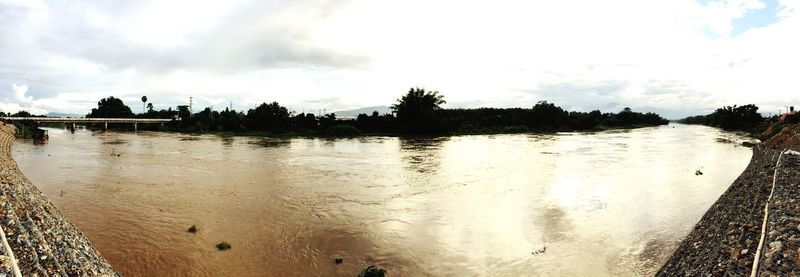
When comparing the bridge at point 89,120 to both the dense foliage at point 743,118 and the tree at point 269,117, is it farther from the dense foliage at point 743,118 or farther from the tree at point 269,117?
the dense foliage at point 743,118

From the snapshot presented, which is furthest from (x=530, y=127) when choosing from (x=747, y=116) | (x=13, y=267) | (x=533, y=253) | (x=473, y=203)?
(x=13, y=267)

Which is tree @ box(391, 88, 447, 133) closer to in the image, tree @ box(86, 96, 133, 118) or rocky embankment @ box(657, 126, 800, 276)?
rocky embankment @ box(657, 126, 800, 276)

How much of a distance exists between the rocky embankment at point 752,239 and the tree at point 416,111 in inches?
2236

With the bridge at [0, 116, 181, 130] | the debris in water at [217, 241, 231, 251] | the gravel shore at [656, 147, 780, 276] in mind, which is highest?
the bridge at [0, 116, 181, 130]

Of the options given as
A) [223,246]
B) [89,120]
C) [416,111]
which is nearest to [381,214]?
[223,246]

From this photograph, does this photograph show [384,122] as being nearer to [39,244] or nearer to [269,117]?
[269,117]

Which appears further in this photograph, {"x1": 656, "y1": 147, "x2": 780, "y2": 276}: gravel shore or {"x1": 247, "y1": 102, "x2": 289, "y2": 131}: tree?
{"x1": 247, "y1": 102, "x2": 289, "y2": 131}: tree

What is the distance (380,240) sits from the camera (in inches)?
507

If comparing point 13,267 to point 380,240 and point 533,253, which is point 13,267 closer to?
point 380,240

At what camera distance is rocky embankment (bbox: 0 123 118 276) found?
6.01 m

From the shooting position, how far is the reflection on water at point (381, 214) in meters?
11.1

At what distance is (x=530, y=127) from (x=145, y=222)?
86.5 m

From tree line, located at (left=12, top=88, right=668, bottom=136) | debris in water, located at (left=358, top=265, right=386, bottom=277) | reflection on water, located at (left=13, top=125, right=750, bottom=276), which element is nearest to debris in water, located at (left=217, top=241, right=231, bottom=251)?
reflection on water, located at (left=13, top=125, right=750, bottom=276)

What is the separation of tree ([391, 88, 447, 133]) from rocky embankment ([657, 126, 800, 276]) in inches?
2236
